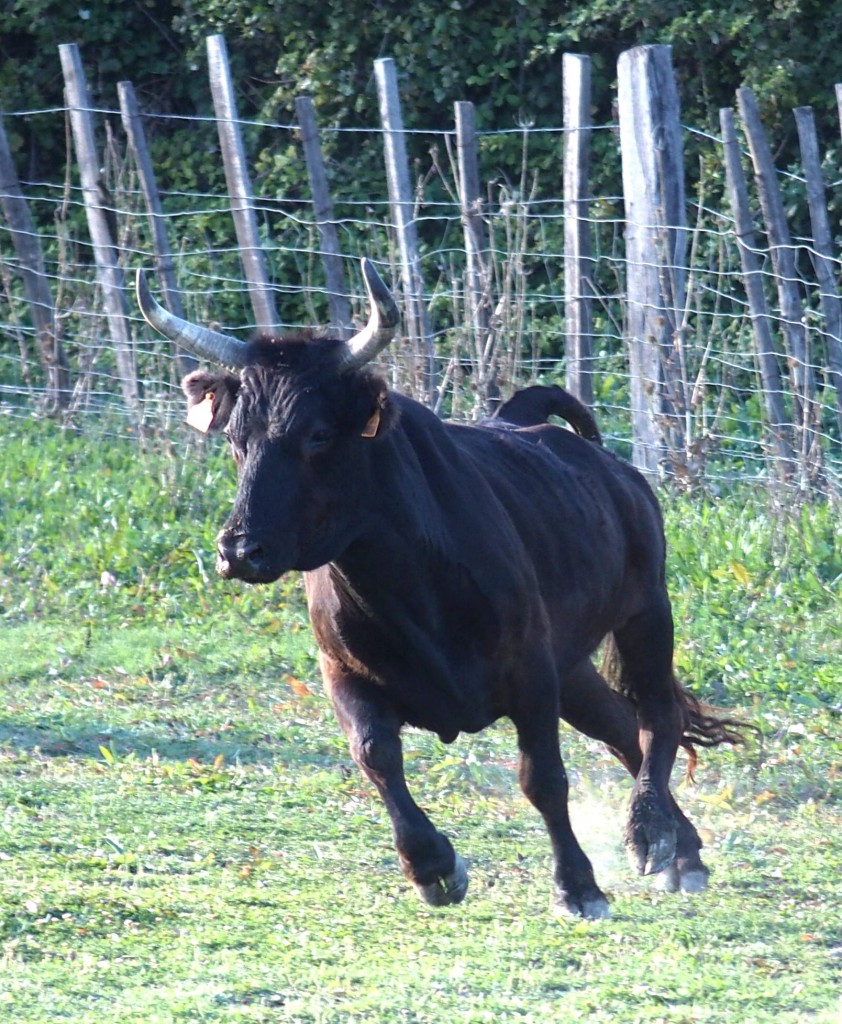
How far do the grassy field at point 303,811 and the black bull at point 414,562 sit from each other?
11.4 inches

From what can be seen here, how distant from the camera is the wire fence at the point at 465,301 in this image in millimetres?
9438

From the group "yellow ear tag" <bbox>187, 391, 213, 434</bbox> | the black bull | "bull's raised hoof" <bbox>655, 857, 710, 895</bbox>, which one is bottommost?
"bull's raised hoof" <bbox>655, 857, 710, 895</bbox>

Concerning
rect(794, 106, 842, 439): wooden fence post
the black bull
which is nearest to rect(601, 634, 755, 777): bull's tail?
the black bull

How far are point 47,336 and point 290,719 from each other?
534 cm

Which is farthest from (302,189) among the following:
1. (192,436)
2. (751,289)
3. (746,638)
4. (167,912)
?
(167,912)

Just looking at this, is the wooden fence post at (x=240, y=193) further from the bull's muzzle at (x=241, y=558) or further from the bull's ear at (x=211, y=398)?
the bull's muzzle at (x=241, y=558)

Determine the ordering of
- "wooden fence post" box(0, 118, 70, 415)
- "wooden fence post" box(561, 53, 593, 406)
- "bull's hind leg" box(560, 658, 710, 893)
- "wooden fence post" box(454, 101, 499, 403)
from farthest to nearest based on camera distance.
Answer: "wooden fence post" box(0, 118, 70, 415) < "wooden fence post" box(454, 101, 499, 403) < "wooden fence post" box(561, 53, 593, 406) < "bull's hind leg" box(560, 658, 710, 893)

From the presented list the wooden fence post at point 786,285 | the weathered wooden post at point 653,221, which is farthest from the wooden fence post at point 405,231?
the wooden fence post at point 786,285

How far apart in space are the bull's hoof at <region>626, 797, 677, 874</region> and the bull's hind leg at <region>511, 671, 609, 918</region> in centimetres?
49

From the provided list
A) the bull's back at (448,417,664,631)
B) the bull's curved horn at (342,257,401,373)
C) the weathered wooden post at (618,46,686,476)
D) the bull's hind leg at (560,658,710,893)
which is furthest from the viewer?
the weathered wooden post at (618,46,686,476)

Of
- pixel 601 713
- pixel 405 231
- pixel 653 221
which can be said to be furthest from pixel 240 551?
pixel 405 231

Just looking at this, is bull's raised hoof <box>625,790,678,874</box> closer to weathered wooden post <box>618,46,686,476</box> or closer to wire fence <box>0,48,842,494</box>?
wire fence <box>0,48,842,494</box>

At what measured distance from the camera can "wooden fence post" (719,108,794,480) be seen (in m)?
9.15

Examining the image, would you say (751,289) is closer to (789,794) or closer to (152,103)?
(789,794)
